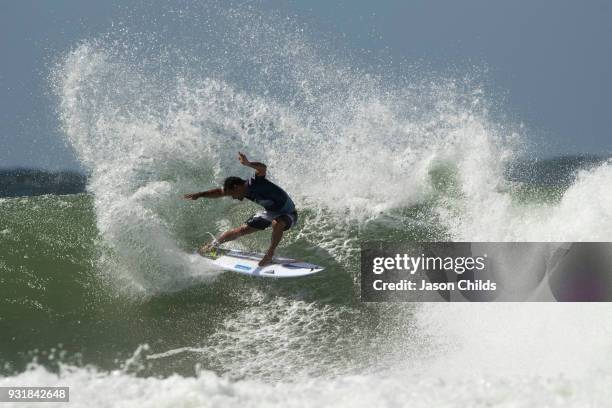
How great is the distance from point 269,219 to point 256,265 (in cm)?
52

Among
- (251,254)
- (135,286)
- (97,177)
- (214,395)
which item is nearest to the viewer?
(214,395)

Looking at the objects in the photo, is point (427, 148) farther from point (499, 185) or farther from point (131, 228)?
point (131, 228)

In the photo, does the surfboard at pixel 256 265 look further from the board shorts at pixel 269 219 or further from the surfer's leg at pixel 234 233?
the board shorts at pixel 269 219

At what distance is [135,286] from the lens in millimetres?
7078

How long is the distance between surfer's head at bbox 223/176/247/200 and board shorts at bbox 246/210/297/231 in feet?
1.39

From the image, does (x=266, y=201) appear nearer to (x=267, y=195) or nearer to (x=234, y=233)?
(x=267, y=195)

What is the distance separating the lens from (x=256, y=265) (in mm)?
7227

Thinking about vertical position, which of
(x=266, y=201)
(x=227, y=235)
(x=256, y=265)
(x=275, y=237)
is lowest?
(x=256, y=265)

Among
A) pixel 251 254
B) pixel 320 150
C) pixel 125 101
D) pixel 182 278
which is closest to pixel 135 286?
pixel 182 278

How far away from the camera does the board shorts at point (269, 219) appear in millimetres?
7273

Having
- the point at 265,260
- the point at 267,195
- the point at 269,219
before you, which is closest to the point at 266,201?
the point at 267,195

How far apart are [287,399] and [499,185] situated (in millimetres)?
5166

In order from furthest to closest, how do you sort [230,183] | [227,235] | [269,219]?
[227,235] < [269,219] < [230,183]

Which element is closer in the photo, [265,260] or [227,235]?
[265,260]
